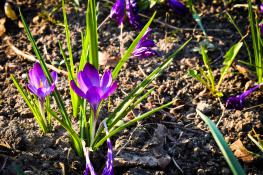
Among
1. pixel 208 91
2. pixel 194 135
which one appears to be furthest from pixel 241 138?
pixel 208 91

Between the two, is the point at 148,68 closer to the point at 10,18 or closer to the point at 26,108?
the point at 26,108

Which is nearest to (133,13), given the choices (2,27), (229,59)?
(229,59)

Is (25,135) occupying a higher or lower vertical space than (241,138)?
higher

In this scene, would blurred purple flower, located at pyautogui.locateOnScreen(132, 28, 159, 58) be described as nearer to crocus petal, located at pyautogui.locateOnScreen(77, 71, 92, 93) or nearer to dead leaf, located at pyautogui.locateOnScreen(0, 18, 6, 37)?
crocus petal, located at pyautogui.locateOnScreen(77, 71, 92, 93)

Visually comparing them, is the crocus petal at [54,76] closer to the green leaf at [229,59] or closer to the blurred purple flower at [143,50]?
the blurred purple flower at [143,50]

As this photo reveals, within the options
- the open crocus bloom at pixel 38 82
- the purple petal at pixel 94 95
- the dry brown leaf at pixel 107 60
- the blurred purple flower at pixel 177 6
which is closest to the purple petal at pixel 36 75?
the open crocus bloom at pixel 38 82

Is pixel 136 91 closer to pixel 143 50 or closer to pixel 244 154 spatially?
pixel 143 50
